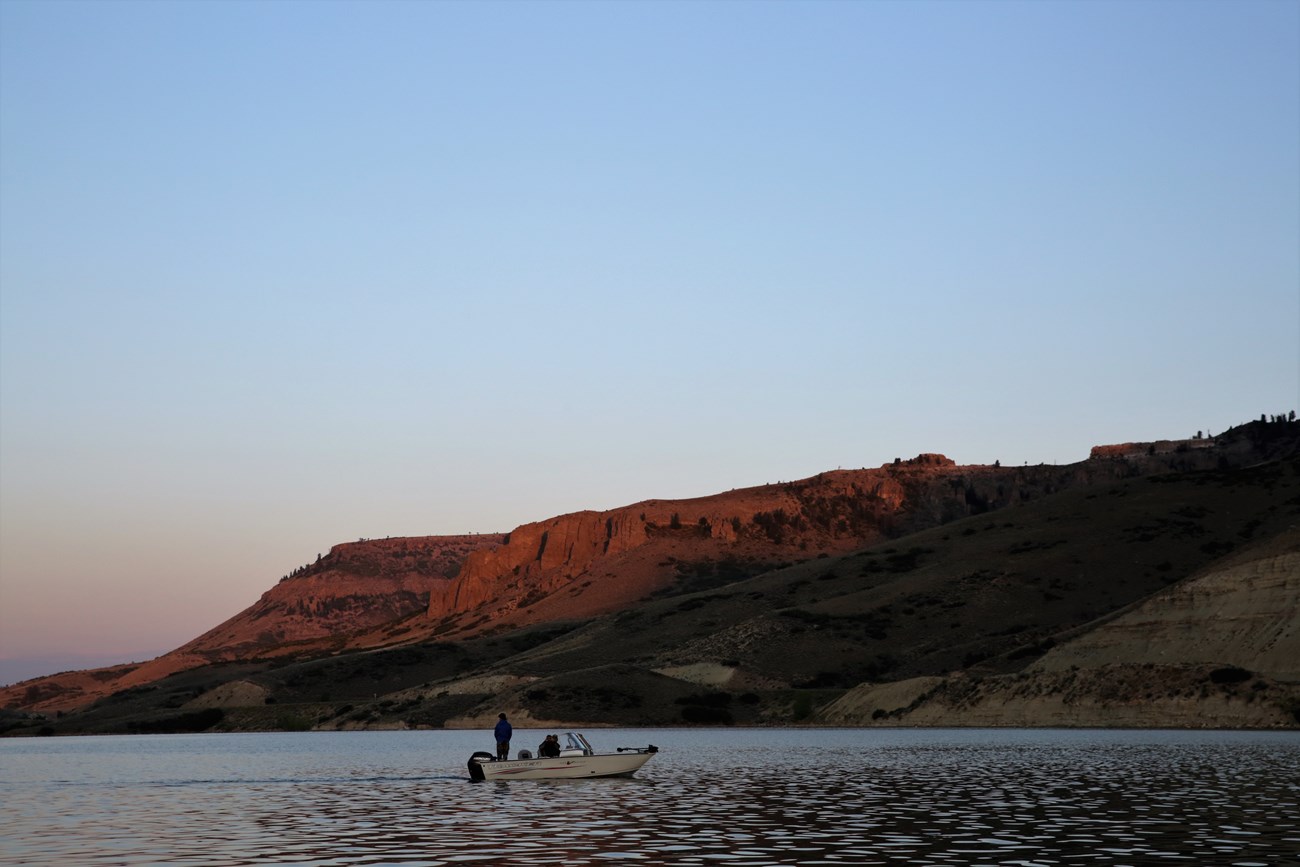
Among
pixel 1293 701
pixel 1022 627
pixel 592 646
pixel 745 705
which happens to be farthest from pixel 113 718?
pixel 1293 701

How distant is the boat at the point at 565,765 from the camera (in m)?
58.8

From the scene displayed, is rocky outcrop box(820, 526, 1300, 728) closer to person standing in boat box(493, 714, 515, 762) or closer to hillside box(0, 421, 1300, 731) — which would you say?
hillside box(0, 421, 1300, 731)

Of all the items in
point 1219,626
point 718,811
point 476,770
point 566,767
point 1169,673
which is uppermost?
point 1219,626

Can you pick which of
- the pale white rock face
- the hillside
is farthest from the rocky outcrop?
the hillside

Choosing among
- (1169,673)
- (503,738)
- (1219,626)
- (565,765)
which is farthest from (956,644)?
(565,765)

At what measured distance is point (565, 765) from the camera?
59281 millimetres

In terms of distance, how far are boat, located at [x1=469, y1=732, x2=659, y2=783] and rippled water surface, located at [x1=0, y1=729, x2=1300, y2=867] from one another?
59 cm

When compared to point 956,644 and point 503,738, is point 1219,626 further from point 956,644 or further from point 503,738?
point 503,738

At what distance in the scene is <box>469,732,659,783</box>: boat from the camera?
5878 centimetres

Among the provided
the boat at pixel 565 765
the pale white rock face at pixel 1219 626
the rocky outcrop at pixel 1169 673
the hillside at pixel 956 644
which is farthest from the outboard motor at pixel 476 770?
the pale white rock face at pixel 1219 626

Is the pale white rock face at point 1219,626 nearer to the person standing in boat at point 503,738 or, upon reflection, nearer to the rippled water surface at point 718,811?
the rippled water surface at point 718,811

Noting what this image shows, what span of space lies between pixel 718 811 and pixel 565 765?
18.2 meters

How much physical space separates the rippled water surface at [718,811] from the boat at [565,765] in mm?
585

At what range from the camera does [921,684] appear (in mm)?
A: 126438
